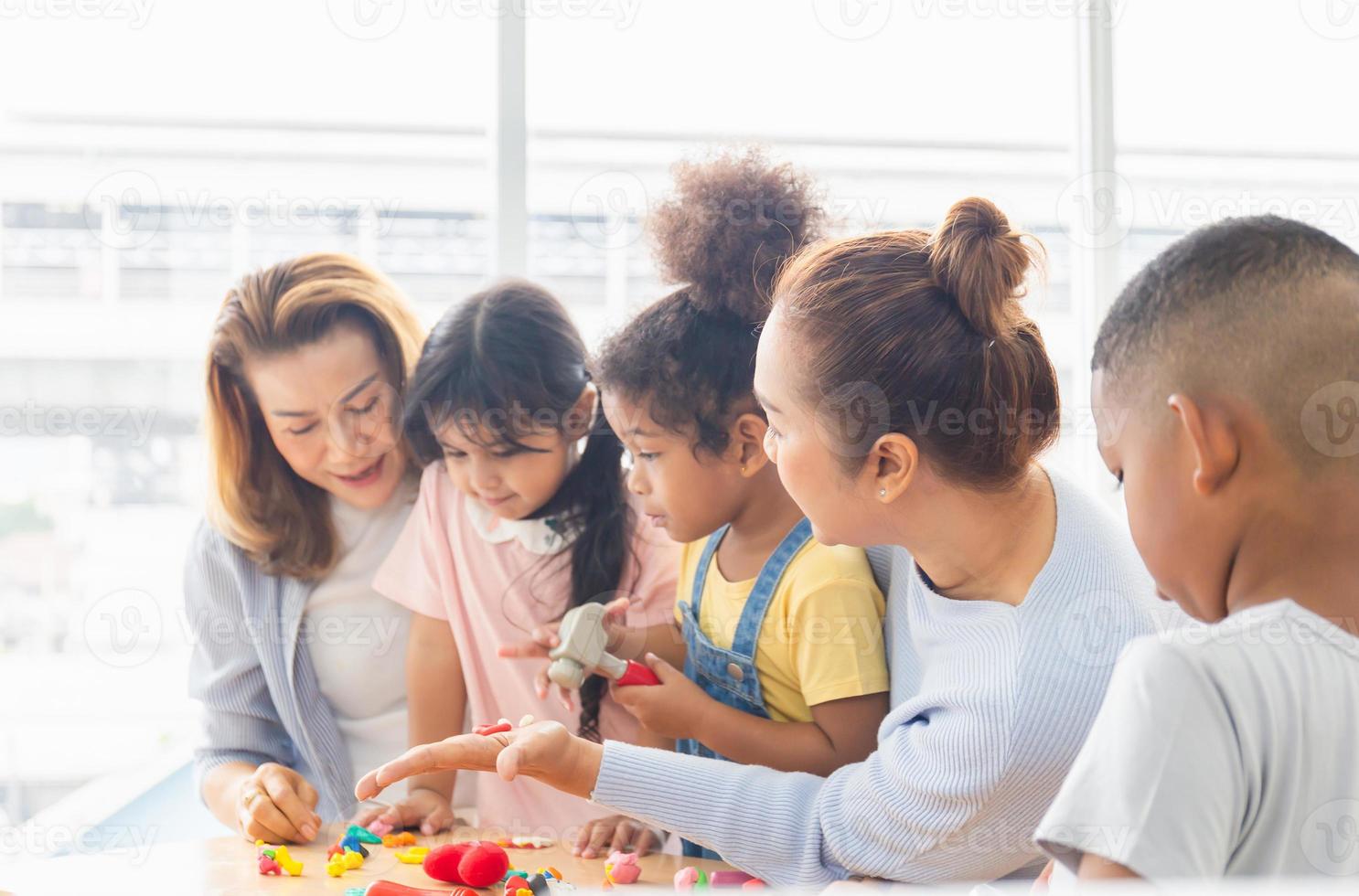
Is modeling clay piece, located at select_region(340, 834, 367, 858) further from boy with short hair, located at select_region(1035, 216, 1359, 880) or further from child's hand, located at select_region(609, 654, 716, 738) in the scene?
boy with short hair, located at select_region(1035, 216, 1359, 880)

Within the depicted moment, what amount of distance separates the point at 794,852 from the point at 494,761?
298mm

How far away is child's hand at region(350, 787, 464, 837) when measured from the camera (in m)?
1.23

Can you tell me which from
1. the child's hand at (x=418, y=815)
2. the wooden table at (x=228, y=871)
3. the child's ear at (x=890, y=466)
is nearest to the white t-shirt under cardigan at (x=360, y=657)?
the child's hand at (x=418, y=815)

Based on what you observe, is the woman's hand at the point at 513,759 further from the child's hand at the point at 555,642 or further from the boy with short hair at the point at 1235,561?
the boy with short hair at the point at 1235,561

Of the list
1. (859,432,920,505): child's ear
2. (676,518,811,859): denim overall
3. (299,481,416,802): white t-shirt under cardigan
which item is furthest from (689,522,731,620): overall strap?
(299,481,416,802): white t-shirt under cardigan

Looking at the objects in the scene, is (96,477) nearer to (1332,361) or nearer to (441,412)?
(441,412)

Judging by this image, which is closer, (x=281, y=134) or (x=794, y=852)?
(x=794, y=852)

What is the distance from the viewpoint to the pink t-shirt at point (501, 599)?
1362 millimetres

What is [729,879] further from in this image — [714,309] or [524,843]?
[714,309]

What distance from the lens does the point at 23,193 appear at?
2.07m

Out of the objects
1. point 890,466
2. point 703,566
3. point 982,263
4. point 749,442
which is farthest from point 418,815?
point 982,263

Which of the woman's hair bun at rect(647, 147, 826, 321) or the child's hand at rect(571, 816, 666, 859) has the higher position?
the woman's hair bun at rect(647, 147, 826, 321)

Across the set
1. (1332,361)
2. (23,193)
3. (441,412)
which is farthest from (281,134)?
(1332,361)

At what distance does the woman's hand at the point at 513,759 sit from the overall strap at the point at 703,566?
0.89ft
